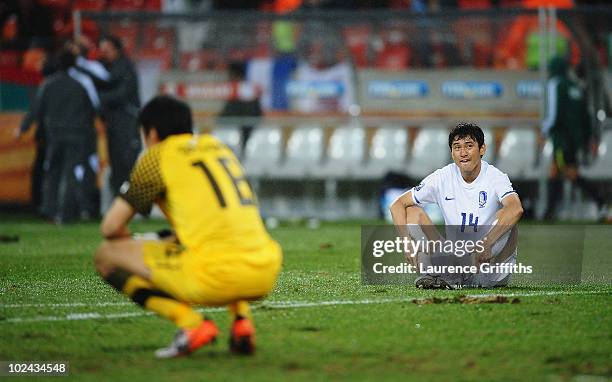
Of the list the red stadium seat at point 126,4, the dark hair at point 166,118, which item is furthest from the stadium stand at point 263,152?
the dark hair at point 166,118

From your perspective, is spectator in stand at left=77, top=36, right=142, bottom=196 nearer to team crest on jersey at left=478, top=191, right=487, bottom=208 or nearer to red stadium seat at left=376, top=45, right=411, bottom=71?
red stadium seat at left=376, top=45, right=411, bottom=71

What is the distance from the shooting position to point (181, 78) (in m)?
18.5

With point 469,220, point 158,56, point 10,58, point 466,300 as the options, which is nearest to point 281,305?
point 466,300

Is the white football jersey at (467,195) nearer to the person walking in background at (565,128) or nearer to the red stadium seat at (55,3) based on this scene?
the person walking in background at (565,128)

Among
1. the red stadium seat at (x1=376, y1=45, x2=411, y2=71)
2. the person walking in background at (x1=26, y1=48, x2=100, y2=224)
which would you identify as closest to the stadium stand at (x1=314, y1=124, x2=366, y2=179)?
the red stadium seat at (x1=376, y1=45, x2=411, y2=71)

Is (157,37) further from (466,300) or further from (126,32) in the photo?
(466,300)

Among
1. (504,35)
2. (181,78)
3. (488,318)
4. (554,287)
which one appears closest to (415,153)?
(504,35)

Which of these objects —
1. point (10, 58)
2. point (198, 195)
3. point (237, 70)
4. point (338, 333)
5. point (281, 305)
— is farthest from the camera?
point (10, 58)

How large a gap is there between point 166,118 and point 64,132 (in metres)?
11.3

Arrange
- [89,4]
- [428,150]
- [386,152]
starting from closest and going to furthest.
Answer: [428,150] < [386,152] < [89,4]

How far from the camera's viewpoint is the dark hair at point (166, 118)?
21.1 feet

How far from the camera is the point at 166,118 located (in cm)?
644

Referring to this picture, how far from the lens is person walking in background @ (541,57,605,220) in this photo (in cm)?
1767

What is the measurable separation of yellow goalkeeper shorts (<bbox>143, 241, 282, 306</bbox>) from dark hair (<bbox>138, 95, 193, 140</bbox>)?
0.57 m
